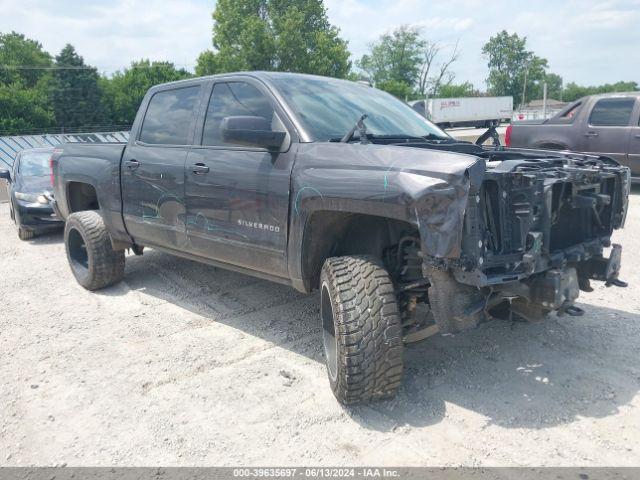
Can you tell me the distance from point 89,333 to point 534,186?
3.47 metres

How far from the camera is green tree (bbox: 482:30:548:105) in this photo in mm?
91062

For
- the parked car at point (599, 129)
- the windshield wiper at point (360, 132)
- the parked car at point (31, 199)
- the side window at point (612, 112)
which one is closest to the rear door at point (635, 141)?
the parked car at point (599, 129)

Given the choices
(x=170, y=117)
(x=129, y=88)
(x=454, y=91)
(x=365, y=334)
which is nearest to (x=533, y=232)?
(x=365, y=334)

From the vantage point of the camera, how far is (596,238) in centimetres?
352

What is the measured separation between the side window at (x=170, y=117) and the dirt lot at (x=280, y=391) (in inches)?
58.2

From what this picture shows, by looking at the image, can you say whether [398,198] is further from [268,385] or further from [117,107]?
[117,107]

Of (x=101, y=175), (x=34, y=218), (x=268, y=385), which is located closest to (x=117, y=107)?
(x=34, y=218)

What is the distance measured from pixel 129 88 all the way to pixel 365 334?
126 feet

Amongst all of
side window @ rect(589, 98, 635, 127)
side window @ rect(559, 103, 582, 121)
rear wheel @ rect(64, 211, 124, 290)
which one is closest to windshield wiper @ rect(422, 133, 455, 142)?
rear wheel @ rect(64, 211, 124, 290)

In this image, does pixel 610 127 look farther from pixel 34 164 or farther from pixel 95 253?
pixel 34 164

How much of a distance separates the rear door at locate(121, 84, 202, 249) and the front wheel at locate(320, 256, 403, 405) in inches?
70.7

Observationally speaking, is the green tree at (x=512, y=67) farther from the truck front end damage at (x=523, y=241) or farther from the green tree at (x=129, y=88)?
the truck front end damage at (x=523, y=241)

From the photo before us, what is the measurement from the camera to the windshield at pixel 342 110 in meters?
3.68

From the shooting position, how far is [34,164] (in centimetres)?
959
